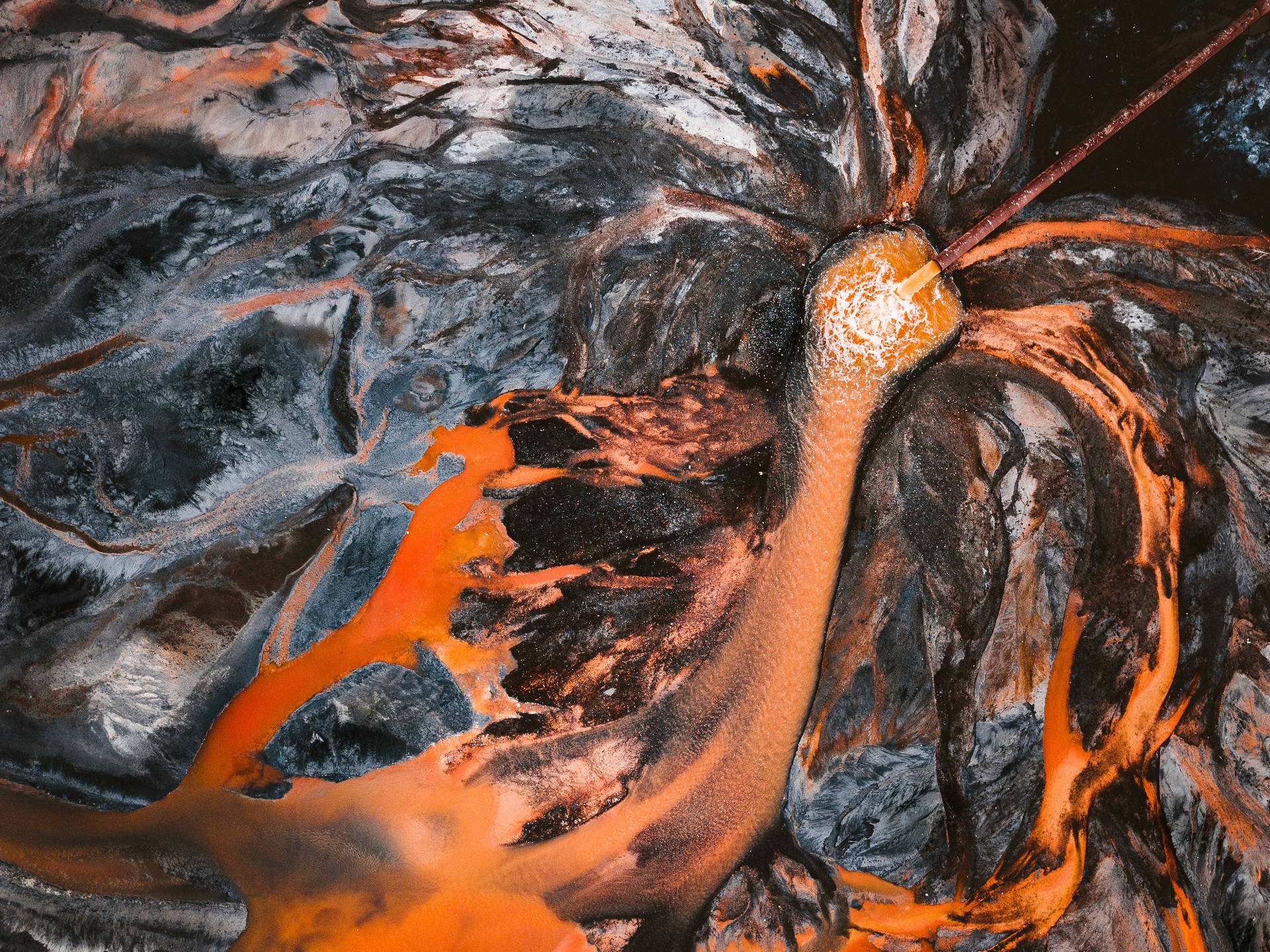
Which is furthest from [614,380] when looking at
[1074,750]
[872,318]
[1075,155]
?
[1074,750]

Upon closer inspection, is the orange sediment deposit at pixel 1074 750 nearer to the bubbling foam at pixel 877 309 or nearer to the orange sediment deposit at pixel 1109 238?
the orange sediment deposit at pixel 1109 238

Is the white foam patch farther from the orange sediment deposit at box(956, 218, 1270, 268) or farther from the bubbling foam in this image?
the orange sediment deposit at box(956, 218, 1270, 268)

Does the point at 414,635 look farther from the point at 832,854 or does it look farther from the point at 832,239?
the point at 832,239

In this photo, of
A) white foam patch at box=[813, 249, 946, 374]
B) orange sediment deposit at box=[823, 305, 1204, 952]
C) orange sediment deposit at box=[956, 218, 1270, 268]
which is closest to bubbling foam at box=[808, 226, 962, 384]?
white foam patch at box=[813, 249, 946, 374]

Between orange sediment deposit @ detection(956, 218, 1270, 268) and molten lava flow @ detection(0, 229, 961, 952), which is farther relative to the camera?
molten lava flow @ detection(0, 229, 961, 952)

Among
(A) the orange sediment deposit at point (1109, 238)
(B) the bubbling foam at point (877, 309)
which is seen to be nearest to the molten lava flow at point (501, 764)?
(B) the bubbling foam at point (877, 309)

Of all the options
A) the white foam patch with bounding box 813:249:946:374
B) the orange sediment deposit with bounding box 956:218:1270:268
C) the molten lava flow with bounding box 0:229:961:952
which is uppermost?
the orange sediment deposit with bounding box 956:218:1270:268
